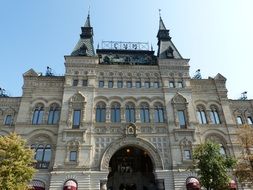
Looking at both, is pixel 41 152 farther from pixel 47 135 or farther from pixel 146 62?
→ pixel 146 62

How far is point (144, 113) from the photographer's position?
1345 inches

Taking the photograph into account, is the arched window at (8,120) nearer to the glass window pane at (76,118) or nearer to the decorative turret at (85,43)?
the glass window pane at (76,118)

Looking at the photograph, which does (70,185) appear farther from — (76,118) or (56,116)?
(56,116)

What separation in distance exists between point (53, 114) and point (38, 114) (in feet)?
6.27

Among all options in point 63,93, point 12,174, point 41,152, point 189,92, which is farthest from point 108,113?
point 12,174

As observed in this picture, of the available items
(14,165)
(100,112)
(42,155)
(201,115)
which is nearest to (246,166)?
(201,115)

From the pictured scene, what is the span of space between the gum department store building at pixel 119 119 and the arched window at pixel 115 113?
13 centimetres

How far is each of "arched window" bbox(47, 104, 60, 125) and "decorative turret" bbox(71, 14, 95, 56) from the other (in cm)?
879

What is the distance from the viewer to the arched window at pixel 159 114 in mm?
33612

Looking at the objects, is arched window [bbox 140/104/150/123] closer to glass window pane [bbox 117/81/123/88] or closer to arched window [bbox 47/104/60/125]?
glass window pane [bbox 117/81/123/88]

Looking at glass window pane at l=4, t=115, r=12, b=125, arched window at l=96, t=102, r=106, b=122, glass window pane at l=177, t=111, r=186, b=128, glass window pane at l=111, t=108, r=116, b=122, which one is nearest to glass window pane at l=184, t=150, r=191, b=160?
glass window pane at l=177, t=111, r=186, b=128

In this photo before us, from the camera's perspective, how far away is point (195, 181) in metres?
28.9

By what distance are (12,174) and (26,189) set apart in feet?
6.35

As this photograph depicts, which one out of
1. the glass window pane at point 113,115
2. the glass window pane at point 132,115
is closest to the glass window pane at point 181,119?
the glass window pane at point 132,115
